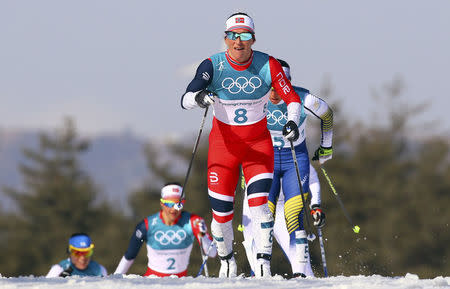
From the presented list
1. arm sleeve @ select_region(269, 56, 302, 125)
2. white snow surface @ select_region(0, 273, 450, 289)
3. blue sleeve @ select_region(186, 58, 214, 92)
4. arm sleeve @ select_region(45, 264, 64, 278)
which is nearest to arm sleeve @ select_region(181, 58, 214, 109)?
blue sleeve @ select_region(186, 58, 214, 92)

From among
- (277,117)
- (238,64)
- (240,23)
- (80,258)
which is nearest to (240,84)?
(238,64)

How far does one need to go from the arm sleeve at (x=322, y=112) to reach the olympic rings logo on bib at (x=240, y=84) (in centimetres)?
200

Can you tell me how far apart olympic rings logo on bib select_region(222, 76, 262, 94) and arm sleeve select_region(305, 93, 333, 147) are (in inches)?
78.9

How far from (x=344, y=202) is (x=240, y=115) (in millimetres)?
34563

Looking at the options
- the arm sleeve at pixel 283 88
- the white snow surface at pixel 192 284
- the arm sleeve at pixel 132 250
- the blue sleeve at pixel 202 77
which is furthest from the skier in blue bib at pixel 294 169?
the arm sleeve at pixel 132 250

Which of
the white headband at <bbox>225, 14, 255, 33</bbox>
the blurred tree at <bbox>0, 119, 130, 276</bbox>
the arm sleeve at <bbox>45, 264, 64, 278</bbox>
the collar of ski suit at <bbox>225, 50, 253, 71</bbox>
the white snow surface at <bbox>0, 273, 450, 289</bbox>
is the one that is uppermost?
the white headband at <bbox>225, 14, 255, 33</bbox>

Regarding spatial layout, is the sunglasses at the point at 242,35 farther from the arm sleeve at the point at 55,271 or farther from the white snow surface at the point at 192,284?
the arm sleeve at the point at 55,271

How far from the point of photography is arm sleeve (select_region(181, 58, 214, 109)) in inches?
317

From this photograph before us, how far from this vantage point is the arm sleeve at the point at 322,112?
1011 cm

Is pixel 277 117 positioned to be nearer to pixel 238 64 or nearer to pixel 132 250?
pixel 238 64

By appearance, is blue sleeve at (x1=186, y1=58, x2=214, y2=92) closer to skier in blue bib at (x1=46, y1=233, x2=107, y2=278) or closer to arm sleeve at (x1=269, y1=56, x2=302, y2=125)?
arm sleeve at (x1=269, y1=56, x2=302, y2=125)

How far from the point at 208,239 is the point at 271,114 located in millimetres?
2654

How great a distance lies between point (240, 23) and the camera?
8.25 meters

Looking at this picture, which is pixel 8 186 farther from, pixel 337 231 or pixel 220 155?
pixel 220 155
